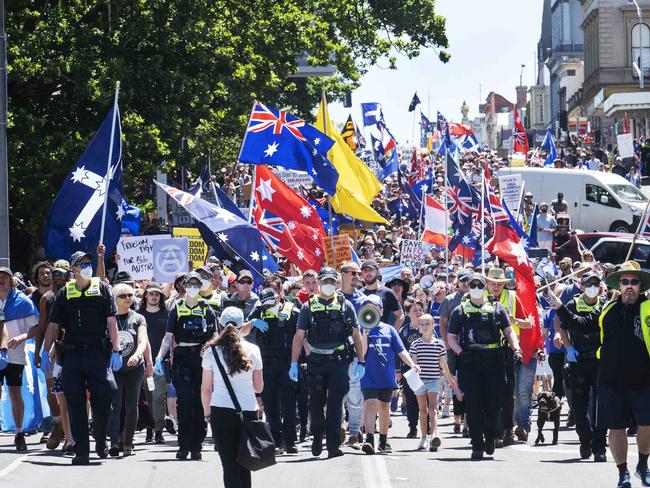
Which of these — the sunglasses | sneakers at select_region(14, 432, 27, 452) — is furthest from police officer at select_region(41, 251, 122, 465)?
the sunglasses

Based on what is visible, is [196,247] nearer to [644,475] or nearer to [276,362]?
[276,362]

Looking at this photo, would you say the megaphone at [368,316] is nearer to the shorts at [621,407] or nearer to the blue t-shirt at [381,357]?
the blue t-shirt at [381,357]

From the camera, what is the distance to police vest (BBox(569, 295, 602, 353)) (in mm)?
15352

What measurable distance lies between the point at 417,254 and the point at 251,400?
18211 millimetres

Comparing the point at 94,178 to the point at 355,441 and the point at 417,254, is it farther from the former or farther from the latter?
the point at 417,254

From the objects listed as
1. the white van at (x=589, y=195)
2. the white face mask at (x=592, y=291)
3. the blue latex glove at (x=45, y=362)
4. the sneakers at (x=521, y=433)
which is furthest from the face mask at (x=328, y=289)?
the white van at (x=589, y=195)

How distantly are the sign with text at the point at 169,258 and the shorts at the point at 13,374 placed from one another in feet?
12.3

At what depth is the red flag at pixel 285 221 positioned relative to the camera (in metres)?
22.1

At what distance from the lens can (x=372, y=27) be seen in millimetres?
42250

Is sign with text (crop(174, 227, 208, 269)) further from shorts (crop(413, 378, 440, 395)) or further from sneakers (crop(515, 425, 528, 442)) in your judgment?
sneakers (crop(515, 425, 528, 442))

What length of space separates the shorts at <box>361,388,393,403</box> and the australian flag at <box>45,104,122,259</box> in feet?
11.9

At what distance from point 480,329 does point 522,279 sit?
382 cm

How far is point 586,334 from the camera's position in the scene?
15367mm

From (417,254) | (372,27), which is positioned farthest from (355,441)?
(372,27)
